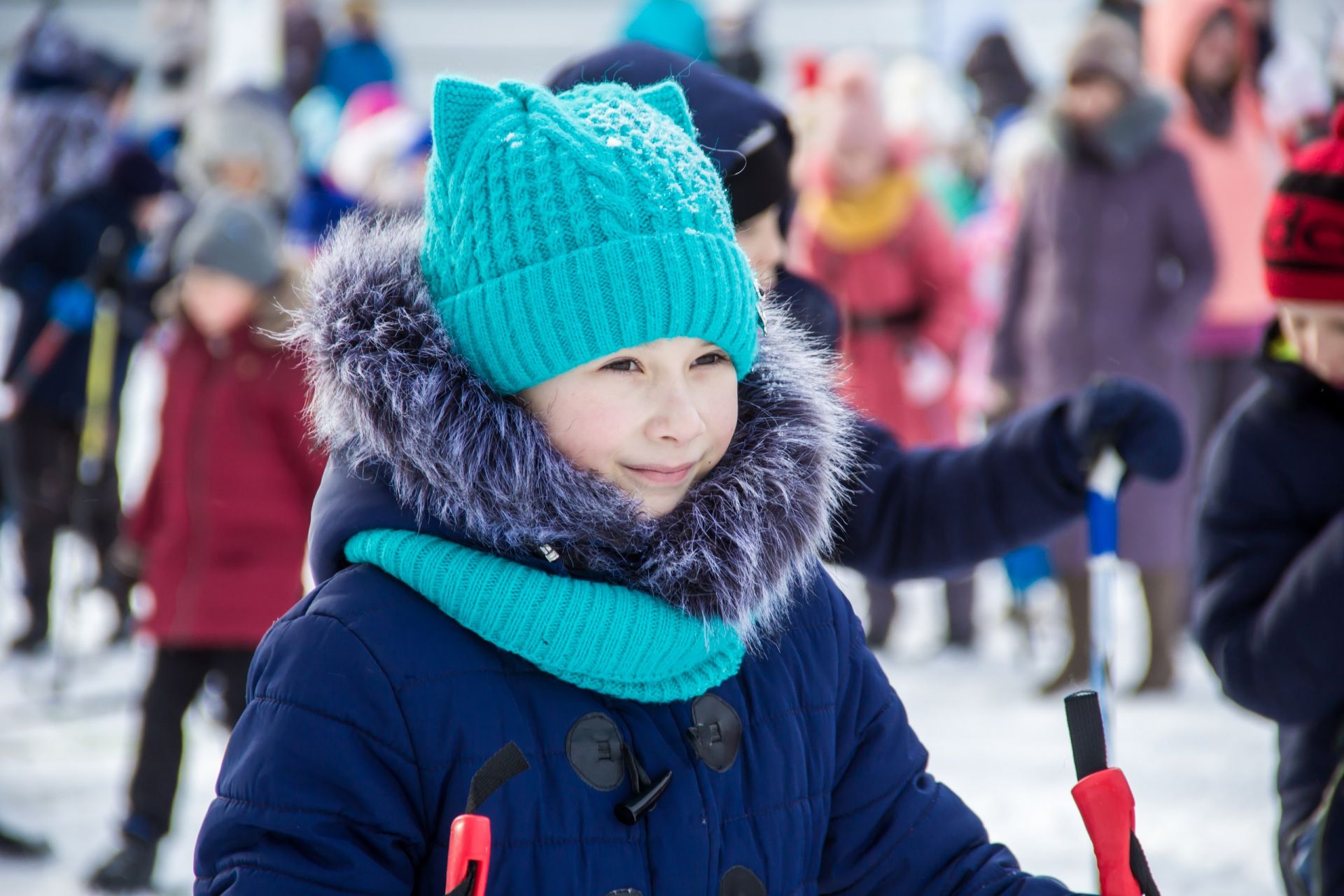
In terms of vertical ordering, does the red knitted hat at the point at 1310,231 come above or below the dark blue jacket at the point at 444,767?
above

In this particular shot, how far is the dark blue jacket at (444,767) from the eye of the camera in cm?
137

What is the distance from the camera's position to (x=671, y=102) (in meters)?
1.74

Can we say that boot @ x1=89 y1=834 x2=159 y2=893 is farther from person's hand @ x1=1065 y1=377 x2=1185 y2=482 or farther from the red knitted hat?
the red knitted hat

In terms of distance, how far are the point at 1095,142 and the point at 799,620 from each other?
3911mm

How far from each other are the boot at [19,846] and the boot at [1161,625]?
349cm

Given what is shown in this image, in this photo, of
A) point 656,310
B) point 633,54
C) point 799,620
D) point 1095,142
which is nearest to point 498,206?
point 656,310

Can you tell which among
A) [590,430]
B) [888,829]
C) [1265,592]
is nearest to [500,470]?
[590,430]

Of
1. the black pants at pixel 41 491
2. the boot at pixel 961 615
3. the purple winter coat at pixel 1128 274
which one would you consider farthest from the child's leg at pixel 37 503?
the purple winter coat at pixel 1128 274

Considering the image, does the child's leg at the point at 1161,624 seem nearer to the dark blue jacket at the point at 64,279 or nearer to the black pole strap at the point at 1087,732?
the black pole strap at the point at 1087,732

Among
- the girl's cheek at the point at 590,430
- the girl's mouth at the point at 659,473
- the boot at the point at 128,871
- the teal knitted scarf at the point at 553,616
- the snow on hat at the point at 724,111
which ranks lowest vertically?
the boot at the point at 128,871

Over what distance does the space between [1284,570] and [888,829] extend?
90cm

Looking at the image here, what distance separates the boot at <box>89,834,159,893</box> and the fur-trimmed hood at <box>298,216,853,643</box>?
2243mm

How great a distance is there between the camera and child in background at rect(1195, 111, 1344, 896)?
2.12m

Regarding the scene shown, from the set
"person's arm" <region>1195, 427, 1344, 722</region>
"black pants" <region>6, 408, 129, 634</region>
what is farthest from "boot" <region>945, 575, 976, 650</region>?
"person's arm" <region>1195, 427, 1344, 722</region>
